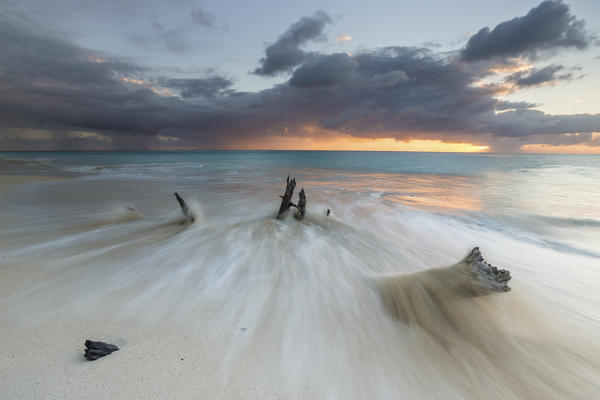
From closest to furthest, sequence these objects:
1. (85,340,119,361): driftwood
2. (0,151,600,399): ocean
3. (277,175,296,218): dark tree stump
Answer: (85,340,119,361): driftwood, (0,151,600,399): ocean, (277,175,296,218): dark tree stump

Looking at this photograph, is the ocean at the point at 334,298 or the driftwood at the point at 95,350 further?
the ocean at the point at 334,298

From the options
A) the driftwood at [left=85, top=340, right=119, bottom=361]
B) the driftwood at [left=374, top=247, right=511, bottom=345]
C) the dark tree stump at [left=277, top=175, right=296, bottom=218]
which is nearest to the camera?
the driftwood at [left=85, top=340, right=119, bottom=361]

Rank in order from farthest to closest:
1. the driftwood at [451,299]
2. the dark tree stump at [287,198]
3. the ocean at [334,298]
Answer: the dark tree stump at [287,198] < the driftwood at [451,299] < the ocean at [334,298]

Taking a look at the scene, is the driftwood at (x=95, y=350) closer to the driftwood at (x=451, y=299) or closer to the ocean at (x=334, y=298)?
the ocean at (x=334, y=298)

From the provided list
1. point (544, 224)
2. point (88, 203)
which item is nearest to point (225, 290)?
point (88, 203)

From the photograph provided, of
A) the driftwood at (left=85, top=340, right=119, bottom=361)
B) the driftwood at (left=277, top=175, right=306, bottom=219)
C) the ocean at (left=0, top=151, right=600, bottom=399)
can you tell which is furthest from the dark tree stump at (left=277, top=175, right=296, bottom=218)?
the driftwood at (left=85, top=340, right=119, bottom=361)

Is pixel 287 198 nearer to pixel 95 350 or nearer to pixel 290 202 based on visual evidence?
pixel 290 202

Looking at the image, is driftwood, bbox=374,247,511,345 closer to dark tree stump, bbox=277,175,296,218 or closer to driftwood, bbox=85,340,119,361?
driftwood, bbox=85,340,119,361

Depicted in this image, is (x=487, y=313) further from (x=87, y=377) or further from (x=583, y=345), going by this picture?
(x=87, y=377)

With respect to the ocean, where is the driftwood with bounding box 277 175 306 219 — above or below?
above

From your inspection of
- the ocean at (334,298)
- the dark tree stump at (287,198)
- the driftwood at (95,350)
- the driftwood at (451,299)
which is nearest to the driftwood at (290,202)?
the dark tree stump at (287,198)

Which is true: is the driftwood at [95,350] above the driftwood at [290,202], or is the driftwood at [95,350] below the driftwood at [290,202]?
below

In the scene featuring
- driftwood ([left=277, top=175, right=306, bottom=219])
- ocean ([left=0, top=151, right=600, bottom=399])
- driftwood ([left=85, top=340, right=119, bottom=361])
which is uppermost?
driftwood ([left=277, top=175, right=306, bottom=219])

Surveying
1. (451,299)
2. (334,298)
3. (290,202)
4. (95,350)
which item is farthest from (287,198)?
(95,350)
